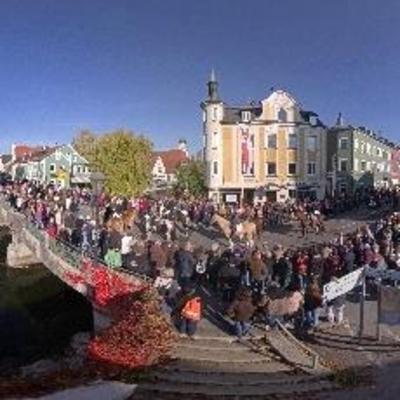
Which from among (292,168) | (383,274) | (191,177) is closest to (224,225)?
(383,274)

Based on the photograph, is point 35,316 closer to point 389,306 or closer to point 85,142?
point 389,306

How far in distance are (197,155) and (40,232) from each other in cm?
10221

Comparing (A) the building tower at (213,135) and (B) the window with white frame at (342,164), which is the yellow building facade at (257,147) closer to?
(A) the building tower at (213,135)

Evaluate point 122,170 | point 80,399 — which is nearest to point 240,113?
point 122,170

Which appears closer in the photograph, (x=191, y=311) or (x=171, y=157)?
(x=191, y=311)

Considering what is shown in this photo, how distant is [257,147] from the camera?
76500 millimetres

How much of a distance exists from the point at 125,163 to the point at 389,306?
75.4 m

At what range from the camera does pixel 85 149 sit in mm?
111438

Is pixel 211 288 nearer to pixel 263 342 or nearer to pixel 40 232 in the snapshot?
pixel 263 342

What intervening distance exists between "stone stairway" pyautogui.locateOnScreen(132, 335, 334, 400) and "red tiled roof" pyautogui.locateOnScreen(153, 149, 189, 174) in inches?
4498

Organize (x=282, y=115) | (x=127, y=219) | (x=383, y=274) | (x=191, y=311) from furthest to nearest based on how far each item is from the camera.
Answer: (x=282, y=115), (x=127, y=219), (x=383, y=274), (x=191, y=311)

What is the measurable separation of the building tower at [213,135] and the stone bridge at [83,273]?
39057mm

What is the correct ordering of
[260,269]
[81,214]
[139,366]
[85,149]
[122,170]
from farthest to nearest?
[85,149]
[122,170]
[81,214]
[260,269]
[139,366]

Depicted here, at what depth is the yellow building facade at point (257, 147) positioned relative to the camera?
249 ft
